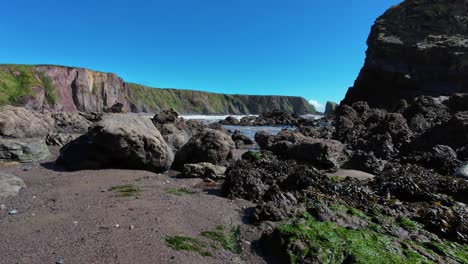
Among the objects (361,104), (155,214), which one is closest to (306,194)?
(155,214)

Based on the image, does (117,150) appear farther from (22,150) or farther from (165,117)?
(165,117)

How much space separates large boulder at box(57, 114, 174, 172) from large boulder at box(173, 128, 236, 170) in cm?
112

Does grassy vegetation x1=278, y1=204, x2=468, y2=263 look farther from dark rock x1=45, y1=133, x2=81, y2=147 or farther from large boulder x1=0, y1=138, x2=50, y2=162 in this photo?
dark rock x1=45, y1=133, x2=81, y2=147

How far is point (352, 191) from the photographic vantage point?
348 inches

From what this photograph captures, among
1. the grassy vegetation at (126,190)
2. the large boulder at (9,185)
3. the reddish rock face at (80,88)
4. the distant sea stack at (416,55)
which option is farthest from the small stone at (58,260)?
the reddish rock face at (80,88)

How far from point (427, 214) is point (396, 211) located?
0.72 metres

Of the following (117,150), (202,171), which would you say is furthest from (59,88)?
(202,171)

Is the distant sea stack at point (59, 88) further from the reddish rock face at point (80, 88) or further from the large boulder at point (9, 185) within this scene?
the large boulder at point (9, 185)

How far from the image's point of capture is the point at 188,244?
543cm

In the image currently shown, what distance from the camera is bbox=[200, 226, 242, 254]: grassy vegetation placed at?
5664 mm

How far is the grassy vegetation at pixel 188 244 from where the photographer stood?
17.3 feet

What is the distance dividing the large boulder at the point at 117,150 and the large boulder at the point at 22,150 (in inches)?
61.6

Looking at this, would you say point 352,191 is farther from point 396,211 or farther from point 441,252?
point 441,252

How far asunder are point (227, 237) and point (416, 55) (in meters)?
69.9
